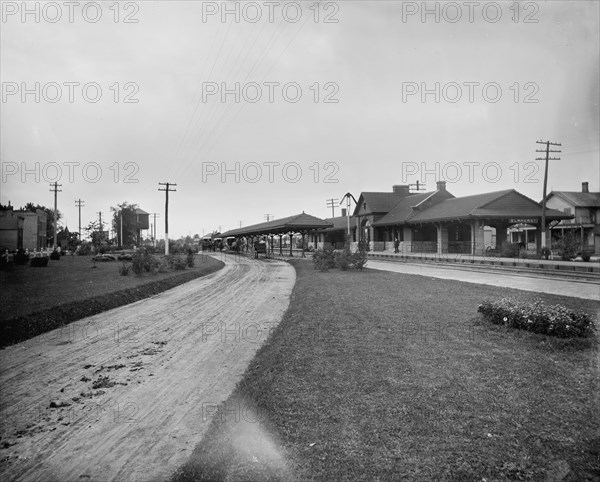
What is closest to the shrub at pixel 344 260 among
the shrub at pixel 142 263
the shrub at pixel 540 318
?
the shrub at pixel 142 263

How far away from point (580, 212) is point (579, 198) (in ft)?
7.91

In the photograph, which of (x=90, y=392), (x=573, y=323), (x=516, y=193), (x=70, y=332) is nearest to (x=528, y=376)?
(x=573, y=323)

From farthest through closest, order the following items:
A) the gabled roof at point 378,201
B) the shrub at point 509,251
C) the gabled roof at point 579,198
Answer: the gabled roof at point 378,201, the gabled roof at point 579,198, the shrub at point 509,251

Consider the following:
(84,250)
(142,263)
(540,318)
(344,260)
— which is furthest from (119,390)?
(84,250)

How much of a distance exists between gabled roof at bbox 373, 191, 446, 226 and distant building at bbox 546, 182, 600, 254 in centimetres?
1256

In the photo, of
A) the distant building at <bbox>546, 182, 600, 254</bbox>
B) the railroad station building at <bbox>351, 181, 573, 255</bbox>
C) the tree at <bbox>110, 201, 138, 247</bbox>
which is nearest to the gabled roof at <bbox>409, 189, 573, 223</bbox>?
the railroad station building at <bbox>351, 181, 573, 255</bbox>

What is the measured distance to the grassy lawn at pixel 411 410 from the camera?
3225mm

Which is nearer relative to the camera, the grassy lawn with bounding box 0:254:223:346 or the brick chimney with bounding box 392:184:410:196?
the grassy lawn with bounding box 0:254:223:346

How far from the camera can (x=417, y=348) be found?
19.5 feet

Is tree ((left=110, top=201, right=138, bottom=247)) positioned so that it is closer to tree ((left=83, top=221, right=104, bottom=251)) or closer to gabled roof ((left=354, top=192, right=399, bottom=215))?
tree ((left=83, top=221, right=104, bottom=251))

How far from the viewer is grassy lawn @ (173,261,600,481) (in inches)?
127

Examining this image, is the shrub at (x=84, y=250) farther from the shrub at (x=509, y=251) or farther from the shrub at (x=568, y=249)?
the shrub at (x=568, y=249)

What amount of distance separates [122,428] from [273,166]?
43.9 ft

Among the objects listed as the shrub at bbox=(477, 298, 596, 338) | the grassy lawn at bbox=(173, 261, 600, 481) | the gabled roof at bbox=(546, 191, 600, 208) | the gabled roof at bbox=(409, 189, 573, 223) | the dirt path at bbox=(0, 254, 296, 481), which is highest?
the gabled roof at bbox=(546, 191, 600, 208)
